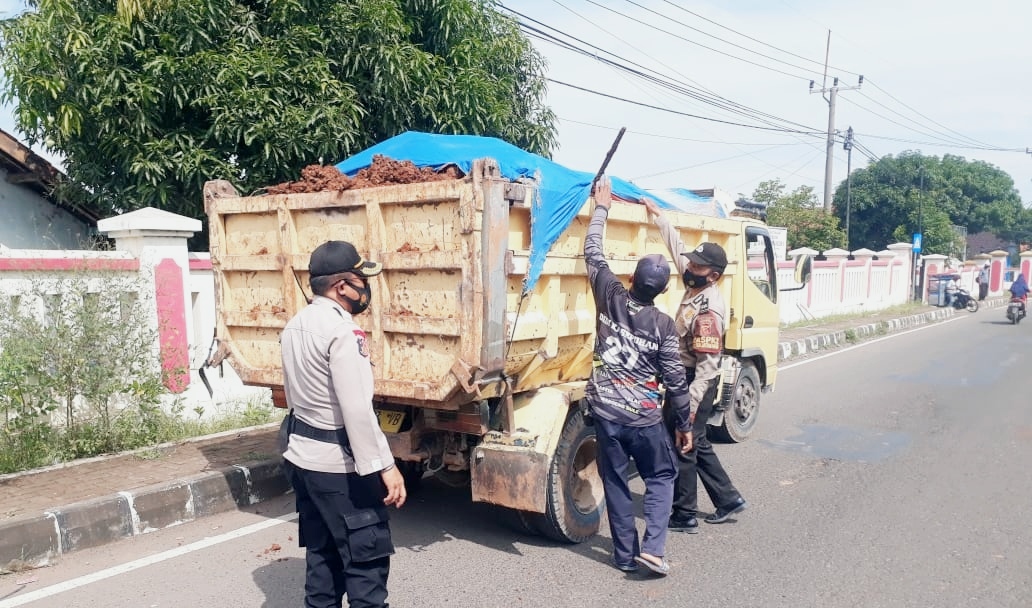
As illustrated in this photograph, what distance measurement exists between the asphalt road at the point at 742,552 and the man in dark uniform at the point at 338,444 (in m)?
0.86

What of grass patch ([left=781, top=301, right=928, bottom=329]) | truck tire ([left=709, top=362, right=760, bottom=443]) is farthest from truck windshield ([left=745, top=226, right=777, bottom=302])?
grass patch ([left=781, top=301, right=928, bottom=329])

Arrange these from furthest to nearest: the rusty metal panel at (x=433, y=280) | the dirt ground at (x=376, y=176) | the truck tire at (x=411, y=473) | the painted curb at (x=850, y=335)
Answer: the painted curb at (x=850, y=335) < the truck tire at (x=411, y=473) < the dirt ground at (x=376, y=176) < the rusty metal panel at (x=433, y=280)

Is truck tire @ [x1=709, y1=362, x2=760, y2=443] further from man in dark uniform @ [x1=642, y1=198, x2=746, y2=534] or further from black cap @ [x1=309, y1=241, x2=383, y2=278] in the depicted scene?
black cap @ [x1=309, y1=241, x2=383, y2=278]

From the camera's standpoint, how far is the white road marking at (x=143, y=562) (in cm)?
370

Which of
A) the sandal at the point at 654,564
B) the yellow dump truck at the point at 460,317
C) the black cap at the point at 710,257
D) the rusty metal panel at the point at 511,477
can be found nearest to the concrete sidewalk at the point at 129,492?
the yellow dump truck at the point at 460,317

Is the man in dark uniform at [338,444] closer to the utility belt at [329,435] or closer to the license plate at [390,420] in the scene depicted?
the utility belt at [329,435]

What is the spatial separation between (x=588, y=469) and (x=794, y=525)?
135cm

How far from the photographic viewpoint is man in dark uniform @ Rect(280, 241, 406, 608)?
9.25 feet

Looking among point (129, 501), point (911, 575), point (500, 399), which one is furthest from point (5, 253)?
point (911, 575)

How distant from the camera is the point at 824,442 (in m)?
6.99

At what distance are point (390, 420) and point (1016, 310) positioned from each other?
822 inches

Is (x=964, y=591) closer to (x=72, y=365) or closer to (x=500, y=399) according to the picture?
(x=500, y=399)

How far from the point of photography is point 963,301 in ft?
85.5

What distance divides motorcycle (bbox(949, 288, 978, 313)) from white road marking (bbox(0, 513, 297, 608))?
88.1 ft
